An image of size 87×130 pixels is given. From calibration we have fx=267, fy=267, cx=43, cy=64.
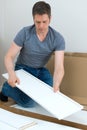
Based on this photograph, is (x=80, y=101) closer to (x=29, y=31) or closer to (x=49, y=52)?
(x=49, y=52)

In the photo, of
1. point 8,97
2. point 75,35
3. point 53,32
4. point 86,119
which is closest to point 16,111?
point 8,97

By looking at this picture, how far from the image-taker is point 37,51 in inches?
74.4

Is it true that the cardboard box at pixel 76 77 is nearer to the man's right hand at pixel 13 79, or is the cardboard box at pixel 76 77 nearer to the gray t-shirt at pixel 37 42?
the gray t-shirt at pixel 37 42

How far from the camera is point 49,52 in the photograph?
1.91 metres

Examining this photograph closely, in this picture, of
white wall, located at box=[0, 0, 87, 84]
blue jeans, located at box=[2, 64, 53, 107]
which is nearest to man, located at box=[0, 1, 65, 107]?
blue jeans, located at box=[2, 64, 53, 107]

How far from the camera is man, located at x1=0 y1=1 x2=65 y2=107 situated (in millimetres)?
1745

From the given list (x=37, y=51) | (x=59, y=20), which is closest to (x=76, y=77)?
(x=37, y=51)

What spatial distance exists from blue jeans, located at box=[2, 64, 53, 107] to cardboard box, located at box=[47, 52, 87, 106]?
0.18 meters

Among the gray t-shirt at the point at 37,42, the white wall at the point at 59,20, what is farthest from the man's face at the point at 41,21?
the white wall at the point at 59,20

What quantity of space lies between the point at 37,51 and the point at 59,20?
482 millimetres

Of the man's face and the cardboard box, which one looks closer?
the man's face

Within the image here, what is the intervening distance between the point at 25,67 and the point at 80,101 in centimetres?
50

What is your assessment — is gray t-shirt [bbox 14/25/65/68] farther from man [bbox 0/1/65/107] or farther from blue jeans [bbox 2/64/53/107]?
blue jeans [bbox 2/64/53/107]

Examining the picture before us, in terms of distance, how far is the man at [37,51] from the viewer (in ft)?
5.73
